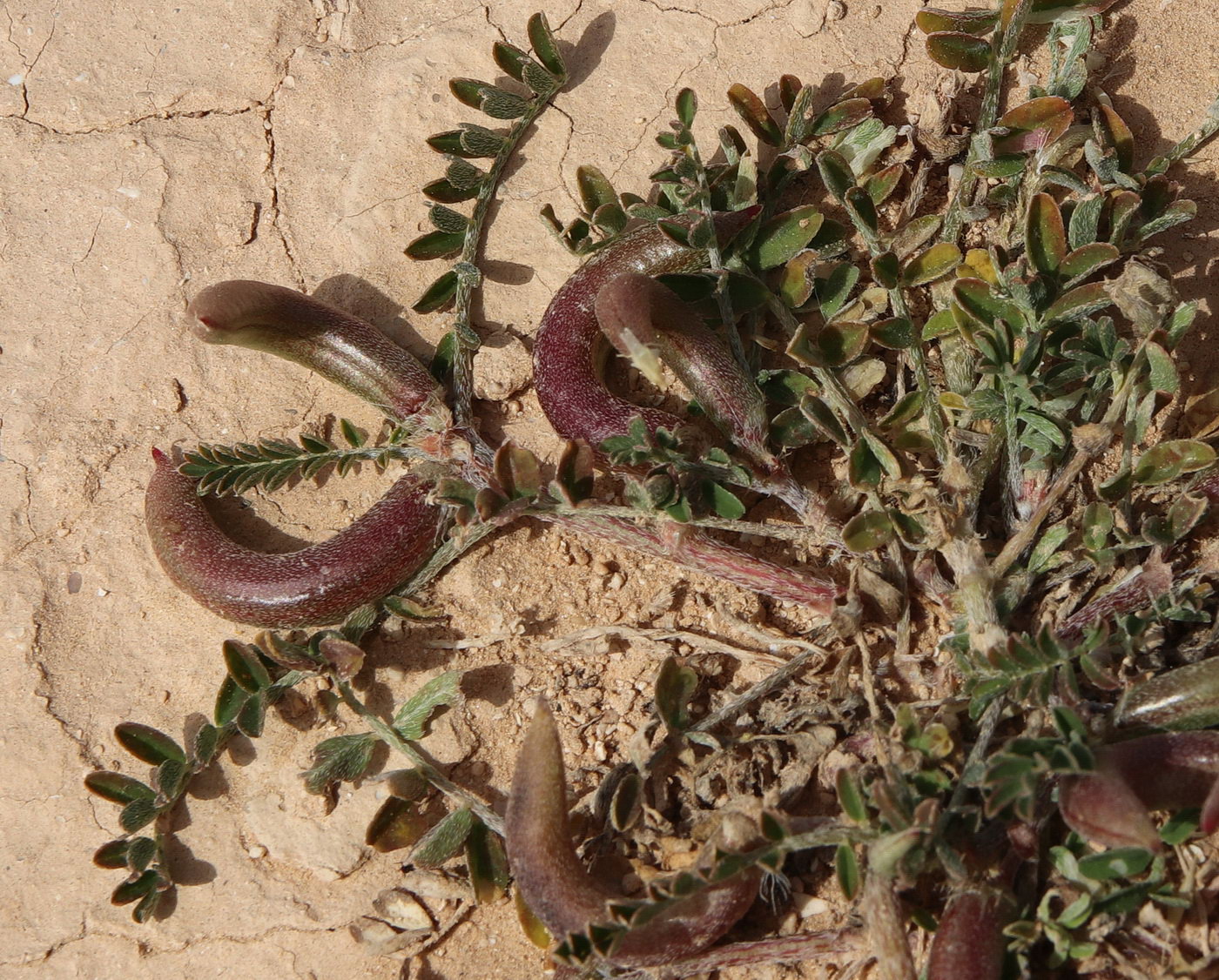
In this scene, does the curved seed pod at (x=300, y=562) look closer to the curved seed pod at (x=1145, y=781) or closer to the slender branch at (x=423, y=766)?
the slender branch at (x=423, y=766)

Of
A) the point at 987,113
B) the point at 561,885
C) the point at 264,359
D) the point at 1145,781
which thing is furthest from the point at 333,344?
the point at 1145,781

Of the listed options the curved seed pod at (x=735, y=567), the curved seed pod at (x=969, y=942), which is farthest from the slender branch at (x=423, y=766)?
the curved seed pod at (x=969, y=942)

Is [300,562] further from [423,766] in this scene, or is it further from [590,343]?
[590,343]

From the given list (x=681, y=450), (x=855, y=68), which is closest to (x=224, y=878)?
(x=681, y=450)

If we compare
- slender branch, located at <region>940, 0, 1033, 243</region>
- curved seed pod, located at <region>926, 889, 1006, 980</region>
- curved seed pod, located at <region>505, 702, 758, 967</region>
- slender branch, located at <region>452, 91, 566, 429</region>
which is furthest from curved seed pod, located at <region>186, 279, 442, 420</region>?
curved seed pod, located at <region>926, 889, 1006, 980</region>

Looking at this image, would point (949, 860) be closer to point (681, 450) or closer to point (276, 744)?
point (681, 450)

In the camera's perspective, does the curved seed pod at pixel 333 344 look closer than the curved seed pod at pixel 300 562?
No
